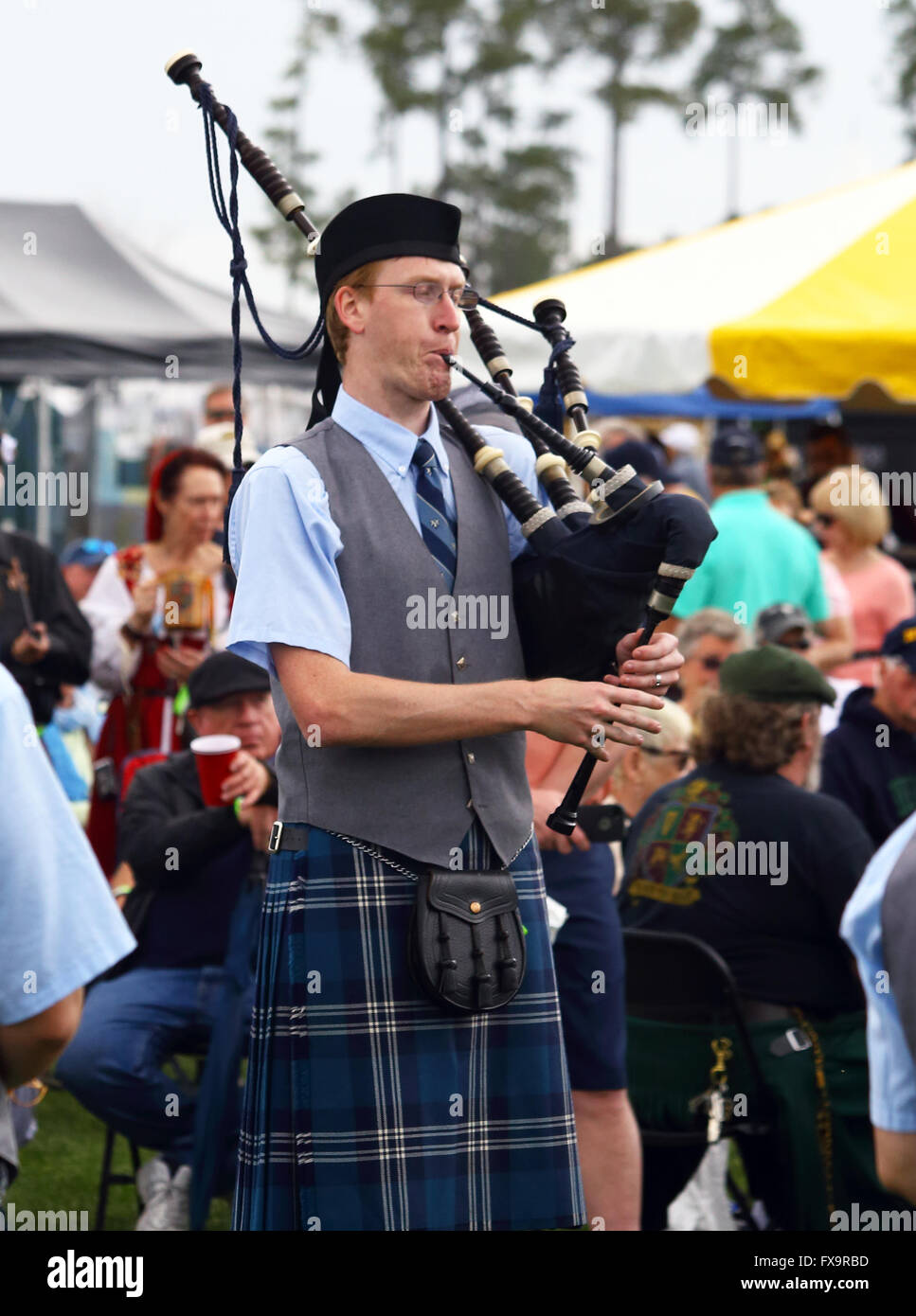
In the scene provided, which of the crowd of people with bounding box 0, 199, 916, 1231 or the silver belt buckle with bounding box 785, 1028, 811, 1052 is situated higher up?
the crowd of people with bounding box 0, 199, 916, 1231

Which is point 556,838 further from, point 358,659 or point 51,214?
point 51,214

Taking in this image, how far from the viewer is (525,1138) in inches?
89.8

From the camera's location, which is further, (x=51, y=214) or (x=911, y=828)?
(x=51, y=214)

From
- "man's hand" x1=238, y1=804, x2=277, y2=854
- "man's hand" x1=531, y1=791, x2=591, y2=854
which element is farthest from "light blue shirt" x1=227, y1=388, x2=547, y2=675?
"man's hand" x1=238, y1=804, x2=277, y2=854

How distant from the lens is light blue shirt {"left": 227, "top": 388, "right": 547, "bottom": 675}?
2166mm

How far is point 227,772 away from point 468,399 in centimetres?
110

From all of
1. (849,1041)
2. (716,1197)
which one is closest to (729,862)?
(849,1041)

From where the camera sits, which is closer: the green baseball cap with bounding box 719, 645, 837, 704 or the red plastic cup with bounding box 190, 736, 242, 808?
the red plastic cup with bounding box 190, 736, 242, 808

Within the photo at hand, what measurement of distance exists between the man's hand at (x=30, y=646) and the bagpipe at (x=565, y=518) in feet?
8.75

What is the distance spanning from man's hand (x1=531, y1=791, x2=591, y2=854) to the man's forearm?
0.86 m

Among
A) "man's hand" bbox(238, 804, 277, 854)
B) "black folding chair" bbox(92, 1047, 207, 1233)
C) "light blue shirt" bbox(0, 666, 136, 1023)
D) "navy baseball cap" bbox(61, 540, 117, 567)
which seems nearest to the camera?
"light blue shirt" bbox(0, 666, 136, 1023)

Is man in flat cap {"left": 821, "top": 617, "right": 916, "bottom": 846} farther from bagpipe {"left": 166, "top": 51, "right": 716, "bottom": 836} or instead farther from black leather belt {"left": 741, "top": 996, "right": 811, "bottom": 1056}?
bagpipe {"left": 166, "top": 51, "right": 716, "bottom": 836}

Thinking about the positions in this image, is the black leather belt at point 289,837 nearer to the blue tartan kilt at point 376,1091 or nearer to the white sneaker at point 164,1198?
the blue tartan kilt at point 376,1091

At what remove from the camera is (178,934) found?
4113mm
